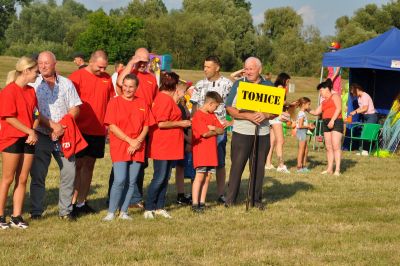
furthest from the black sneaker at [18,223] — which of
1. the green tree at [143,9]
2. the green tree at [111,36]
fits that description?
the green tree at [143,9]

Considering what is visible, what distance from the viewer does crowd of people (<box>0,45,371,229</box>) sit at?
7305mm

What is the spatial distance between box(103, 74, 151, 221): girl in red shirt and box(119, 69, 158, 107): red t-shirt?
1.90ft

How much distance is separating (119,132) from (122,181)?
0.56 metres

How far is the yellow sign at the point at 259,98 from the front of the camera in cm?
835

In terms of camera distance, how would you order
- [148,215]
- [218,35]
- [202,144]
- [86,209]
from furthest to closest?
[218,35], [202,144], [86,209], [148,215]

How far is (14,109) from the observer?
7117mm

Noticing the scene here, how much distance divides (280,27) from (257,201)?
214 feet

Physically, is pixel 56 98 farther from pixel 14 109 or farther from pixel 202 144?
pixel 202 144

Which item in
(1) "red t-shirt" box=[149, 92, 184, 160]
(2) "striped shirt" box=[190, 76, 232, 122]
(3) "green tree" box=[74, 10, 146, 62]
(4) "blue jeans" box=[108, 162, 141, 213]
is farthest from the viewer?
(3) "green tree" box=[74, 10, 146, 62]

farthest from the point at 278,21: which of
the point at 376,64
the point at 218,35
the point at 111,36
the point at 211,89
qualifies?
the point at 211,89

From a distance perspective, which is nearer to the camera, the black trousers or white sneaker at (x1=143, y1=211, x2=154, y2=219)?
white sneaker at (x1=143, y1=211, x2=154, y2=219)

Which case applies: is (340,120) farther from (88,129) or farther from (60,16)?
(60,16)

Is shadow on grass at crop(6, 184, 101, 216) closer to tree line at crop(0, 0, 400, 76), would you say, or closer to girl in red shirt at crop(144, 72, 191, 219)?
girl in red shirt at crop(144, 72, 191, 219)

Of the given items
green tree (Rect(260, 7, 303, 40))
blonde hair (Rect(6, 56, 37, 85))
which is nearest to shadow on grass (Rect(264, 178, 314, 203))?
blonde hair (Rect(6, 56, 37, 85))
